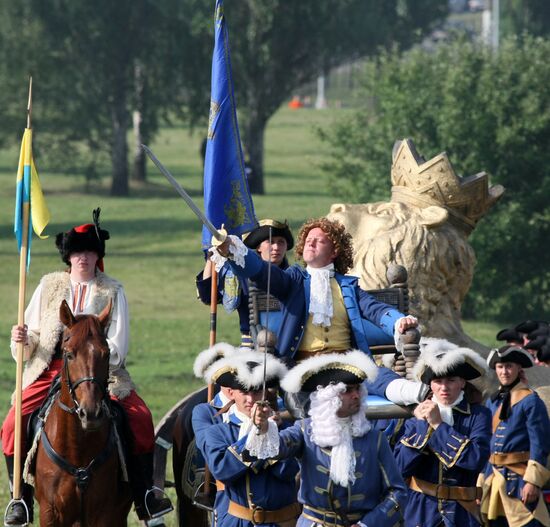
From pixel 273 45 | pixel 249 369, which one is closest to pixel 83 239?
pixel 249 369

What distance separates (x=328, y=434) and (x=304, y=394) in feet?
3.03

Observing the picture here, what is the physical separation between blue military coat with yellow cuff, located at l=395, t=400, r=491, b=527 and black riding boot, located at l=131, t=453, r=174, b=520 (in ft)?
5.79

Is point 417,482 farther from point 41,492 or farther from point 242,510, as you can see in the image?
point 41,492

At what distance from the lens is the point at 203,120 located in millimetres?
54344

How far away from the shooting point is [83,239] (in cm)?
1123

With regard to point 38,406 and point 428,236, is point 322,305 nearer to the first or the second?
point 38,406

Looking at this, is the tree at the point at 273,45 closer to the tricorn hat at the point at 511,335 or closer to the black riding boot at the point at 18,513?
the tricorn hat at the point at 511,335

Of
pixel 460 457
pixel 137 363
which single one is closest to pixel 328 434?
pixel 460 457

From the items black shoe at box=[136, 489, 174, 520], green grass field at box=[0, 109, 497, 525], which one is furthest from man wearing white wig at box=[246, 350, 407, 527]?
green grass field at box=[0, 109, 497, 525]

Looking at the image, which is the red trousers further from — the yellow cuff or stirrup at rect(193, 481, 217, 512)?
the yellow cuff

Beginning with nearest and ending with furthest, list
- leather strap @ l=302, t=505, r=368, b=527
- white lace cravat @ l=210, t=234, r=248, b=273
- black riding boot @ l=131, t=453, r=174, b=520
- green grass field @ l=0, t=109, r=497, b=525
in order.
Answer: leather strap @ l=302, t=505, r=368, b=527 < white lace cravat @ l=210, t=234, r=248, b=273 < black riding boot @ l=131, t=453, r=174, b=520 < green grass field @ l=0, t=109, r=497, b=525

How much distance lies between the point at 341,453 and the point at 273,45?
143 feet

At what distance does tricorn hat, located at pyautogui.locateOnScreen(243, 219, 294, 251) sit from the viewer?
11758 millimetres

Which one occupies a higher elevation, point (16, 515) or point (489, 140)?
point (489, 140)
